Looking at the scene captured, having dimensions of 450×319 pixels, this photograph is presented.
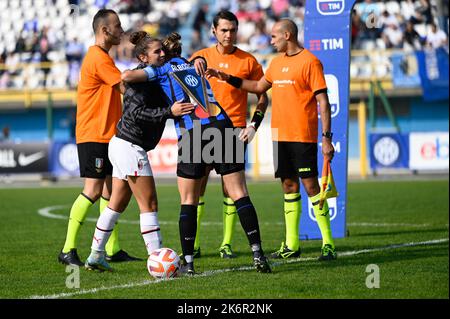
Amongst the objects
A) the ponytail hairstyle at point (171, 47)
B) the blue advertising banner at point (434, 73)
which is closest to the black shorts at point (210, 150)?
the ponytail hairstyle at point (171, 47)

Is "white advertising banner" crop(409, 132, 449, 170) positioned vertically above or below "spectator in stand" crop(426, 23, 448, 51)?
below

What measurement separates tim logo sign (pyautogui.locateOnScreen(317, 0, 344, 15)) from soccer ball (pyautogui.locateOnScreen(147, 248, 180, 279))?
4.90 metres

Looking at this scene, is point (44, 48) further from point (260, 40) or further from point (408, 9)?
point (408, 9)

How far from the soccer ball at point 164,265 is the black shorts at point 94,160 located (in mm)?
1557

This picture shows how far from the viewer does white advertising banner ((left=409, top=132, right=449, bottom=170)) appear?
25375 millimetres

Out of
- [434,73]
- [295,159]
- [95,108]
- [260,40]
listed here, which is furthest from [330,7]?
[260,40]

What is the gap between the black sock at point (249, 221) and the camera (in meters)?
7.93

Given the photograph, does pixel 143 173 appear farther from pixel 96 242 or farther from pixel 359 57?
pixel 359 57

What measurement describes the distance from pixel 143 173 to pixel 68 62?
85.7ft

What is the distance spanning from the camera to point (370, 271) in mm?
8078

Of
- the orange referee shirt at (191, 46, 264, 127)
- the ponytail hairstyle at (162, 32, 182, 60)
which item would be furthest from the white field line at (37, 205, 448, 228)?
the ponytail hairstyle at (162, 32, 182, 60)

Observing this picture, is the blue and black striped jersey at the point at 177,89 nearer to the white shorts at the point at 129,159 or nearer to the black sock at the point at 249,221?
the white shorts at the point at 129,159

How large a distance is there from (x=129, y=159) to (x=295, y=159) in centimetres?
222

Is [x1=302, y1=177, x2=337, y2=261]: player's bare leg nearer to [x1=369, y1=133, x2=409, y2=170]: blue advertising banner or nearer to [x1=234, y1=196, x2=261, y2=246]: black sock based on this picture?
[x1=234, y1=196, x2=261, y2=246]: black sock
